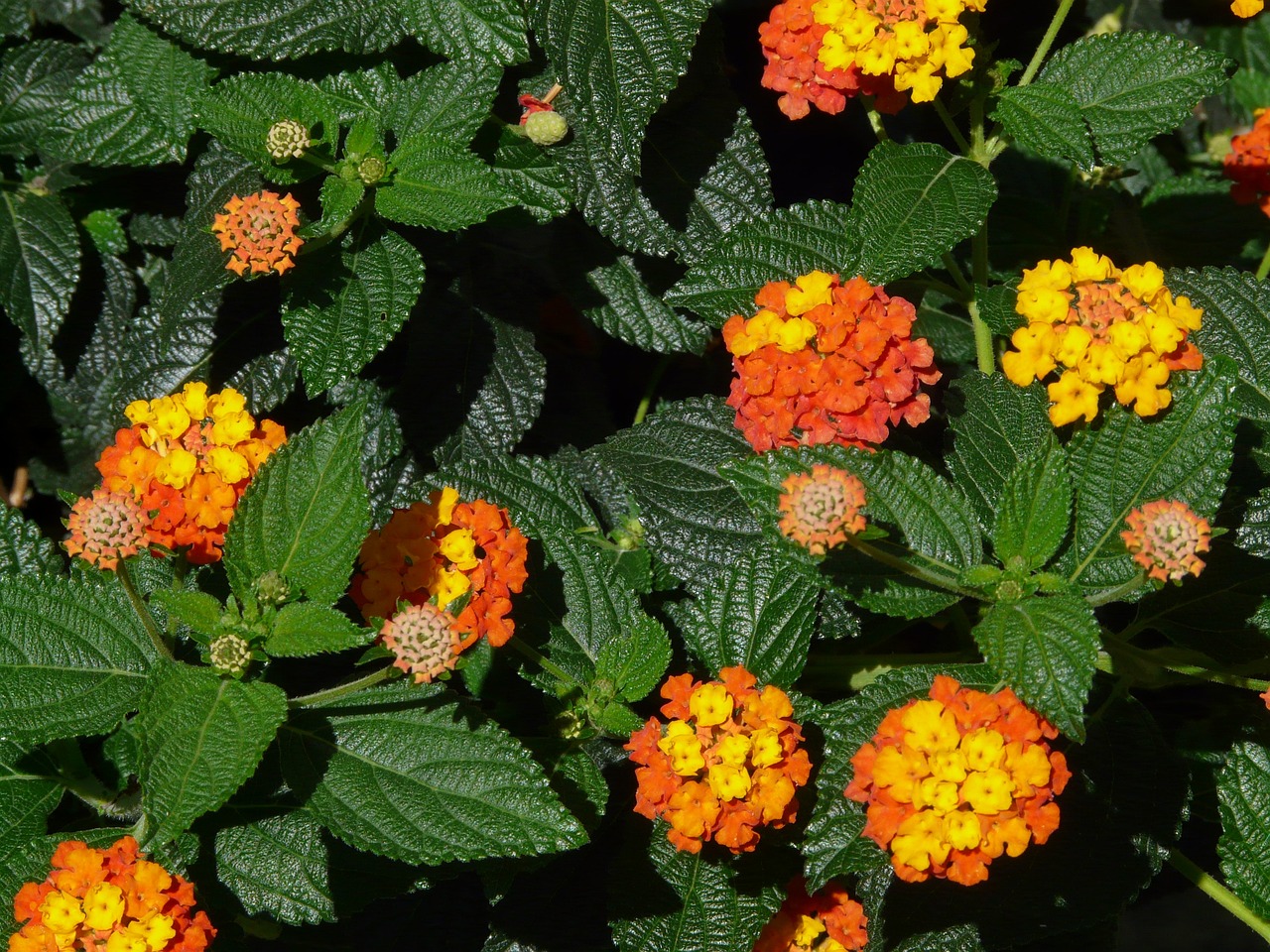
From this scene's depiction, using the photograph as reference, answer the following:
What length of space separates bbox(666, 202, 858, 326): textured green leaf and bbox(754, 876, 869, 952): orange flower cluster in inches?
29.5

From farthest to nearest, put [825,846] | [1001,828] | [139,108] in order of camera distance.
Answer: [139,108]
[825,846]
[1001,828]

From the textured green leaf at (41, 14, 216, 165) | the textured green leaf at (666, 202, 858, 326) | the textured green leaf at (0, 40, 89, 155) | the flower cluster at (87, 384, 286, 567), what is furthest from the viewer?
the textured green leaf at (0, 40, 89, 155)

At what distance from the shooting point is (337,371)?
1589 mm

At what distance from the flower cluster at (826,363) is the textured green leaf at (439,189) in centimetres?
36

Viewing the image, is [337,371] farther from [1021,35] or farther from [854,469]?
[1021,35]

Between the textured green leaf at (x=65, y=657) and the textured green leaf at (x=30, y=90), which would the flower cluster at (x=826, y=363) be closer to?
the textured green leaf at (x=65, y=657)

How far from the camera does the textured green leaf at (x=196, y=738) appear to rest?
1.21m

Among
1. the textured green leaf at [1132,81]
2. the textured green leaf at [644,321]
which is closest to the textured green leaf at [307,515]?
the textured green leaf at [644,321]

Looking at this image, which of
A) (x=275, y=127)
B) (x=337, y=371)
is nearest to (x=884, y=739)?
(x=337, y=371)

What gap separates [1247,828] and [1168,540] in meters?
0.56

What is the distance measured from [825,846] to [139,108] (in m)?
1.48

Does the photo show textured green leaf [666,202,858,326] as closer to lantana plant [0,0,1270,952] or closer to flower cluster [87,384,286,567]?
lantana plant [0,0,1270,952]

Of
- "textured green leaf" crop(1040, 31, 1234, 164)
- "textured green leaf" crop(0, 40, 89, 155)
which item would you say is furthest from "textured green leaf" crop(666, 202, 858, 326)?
"textured green leaf" crop(0, 40, 89, 155)

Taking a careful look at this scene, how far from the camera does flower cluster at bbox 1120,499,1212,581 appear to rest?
1169 mm
